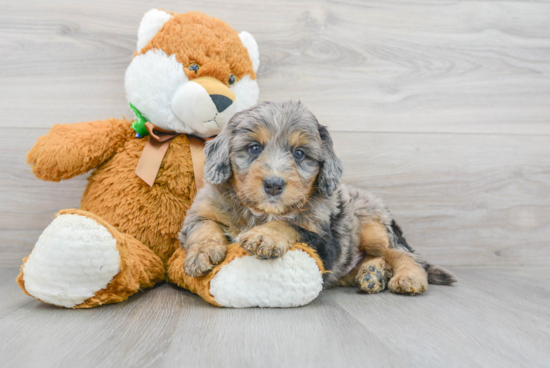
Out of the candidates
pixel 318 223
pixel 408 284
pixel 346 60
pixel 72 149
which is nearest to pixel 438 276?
pixel 408 284

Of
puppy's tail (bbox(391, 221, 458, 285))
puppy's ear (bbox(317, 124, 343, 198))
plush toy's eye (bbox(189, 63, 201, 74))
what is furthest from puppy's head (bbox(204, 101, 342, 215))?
puppy's tail (bbox(391, 221, 458, 285))

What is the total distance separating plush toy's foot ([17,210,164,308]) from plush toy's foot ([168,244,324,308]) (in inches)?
15.1

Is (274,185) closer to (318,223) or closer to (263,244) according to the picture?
(263,244)

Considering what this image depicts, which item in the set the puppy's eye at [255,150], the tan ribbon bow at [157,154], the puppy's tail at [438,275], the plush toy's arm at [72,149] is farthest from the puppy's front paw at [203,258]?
the puppy's tail at [438,275]

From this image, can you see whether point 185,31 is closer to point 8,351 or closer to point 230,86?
point 230,86

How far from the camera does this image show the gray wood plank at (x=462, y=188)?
2.87 meters

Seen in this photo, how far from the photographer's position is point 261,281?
170cm

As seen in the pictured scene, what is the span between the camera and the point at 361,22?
2.83 metres

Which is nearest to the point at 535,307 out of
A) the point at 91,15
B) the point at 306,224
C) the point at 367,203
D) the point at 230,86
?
the point at 367,203

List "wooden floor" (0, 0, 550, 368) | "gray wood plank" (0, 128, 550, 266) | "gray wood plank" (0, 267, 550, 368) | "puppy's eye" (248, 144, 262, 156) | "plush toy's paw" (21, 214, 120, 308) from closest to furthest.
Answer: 1. "gray wood plank" (0, 267, 550, 368)
2. "plush toy's paw" (21, 214, 120, 308)
3. "puppy's eye" (248, 144, 262, 156)
4. "wooden floor" (0, 0, 550, 368)
5. "gray wood plank" (0, 128, 550, 266)

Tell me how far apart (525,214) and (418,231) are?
810 millimetres

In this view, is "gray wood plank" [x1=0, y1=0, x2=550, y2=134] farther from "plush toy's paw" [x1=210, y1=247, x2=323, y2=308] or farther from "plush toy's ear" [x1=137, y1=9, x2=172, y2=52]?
"plush toy's paw" [x1=210, y1=247, x2=323, y2=308]

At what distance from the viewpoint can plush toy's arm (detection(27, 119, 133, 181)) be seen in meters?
2.07

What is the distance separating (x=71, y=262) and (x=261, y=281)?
74 centimetres
